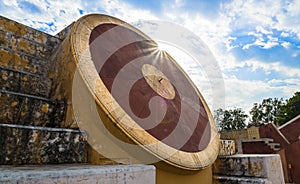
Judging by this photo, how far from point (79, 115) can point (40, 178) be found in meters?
1.06

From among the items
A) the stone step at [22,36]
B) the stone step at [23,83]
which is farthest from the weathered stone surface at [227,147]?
the stone step at [22,36]

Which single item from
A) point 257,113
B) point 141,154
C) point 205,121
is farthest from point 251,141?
point 257,113

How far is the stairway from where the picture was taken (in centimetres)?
144

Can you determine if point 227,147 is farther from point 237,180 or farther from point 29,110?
point 29,110

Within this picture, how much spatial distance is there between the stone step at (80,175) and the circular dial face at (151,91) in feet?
2.66

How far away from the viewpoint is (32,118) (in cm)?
189

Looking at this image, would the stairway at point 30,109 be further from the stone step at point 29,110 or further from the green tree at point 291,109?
the green tree at point 291,109

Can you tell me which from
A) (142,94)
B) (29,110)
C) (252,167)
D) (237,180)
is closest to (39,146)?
(29,110)

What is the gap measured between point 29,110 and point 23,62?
99cm

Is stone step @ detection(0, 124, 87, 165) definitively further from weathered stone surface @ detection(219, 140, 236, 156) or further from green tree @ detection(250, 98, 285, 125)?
green tree @ detection(250, 98, 285, 125)

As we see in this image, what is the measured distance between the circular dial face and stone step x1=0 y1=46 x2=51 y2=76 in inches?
29.5

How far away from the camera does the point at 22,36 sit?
2957 millimetres

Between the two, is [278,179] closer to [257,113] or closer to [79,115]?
[79,115]

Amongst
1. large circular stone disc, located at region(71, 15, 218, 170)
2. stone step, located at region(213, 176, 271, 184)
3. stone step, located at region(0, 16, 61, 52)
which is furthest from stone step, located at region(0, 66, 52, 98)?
stone step, located at region(213, 176, 271, 184)
